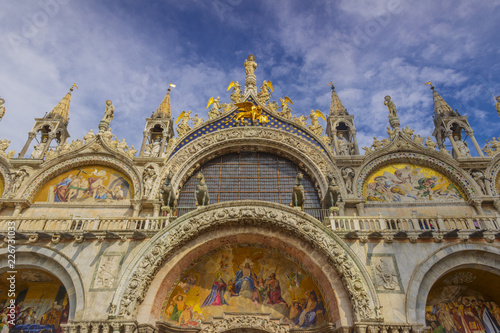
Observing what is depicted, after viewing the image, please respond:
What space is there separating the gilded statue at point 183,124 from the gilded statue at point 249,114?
78.7 inches

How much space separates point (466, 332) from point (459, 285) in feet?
4.92

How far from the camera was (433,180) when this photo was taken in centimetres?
1540

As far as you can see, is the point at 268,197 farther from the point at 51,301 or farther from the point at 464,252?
the point at 51,301

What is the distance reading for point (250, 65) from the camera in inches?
846

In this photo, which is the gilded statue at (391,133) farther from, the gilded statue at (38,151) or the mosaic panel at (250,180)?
the gilded statue at (38,151)

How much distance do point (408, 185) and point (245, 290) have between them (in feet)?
27.9

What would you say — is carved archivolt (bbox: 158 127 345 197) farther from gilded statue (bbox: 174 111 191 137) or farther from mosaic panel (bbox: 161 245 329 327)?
mosaic panel (bbox: 161 245 329 327)

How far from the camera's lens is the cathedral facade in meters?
10.9

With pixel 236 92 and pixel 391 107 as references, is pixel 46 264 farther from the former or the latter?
pixel 391 107

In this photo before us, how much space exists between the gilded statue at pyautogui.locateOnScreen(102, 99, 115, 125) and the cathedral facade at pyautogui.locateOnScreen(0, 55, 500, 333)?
0.76m

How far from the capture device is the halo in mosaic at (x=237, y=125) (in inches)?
667

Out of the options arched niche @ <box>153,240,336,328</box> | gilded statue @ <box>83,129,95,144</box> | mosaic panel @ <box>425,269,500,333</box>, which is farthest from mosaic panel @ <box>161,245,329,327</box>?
gilded statue @ <box>83,129,95,144</box>

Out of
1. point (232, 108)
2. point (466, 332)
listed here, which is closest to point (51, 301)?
point (232, 108)

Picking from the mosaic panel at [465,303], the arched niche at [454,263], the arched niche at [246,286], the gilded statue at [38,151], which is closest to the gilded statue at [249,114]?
the arched niche at [246,286]
